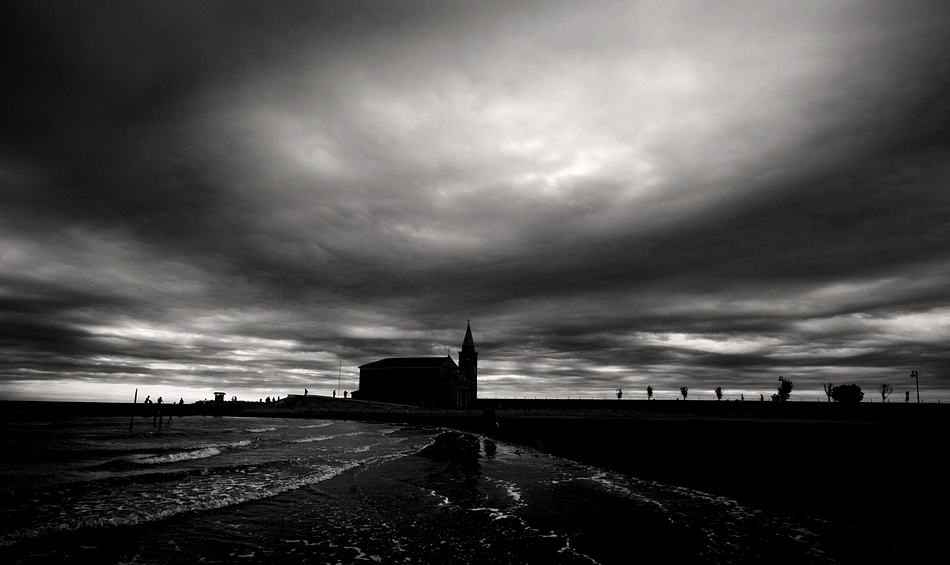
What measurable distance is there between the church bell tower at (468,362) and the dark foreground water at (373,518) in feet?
302

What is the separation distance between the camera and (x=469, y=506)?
14.7 metres

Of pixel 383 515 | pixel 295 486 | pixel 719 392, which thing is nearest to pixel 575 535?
pixel 383 515

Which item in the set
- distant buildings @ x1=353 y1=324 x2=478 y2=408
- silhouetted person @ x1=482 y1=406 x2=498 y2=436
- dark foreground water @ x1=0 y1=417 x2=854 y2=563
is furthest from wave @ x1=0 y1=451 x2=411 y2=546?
distant buildings @ x1=353 y1=324 x2=478 y2=408

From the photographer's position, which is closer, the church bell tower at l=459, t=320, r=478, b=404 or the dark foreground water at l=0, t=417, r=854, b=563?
the dark foreground water at l=0, t=417, r=854, b=563

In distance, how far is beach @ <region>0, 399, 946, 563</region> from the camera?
10.6 m

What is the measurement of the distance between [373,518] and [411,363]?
102 metres

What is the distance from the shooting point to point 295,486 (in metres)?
18.0

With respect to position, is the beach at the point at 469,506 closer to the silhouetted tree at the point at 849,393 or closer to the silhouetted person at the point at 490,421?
the silhouetted person at the point at 490,421

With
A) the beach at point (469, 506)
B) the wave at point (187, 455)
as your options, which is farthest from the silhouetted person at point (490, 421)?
the wave at point (187, 455)

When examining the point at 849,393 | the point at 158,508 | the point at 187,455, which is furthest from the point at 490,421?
the point at 849,393

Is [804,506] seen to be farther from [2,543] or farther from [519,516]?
[2,543]

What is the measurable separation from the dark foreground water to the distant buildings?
87185 millimetres

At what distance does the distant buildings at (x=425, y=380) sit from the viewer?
109000mm

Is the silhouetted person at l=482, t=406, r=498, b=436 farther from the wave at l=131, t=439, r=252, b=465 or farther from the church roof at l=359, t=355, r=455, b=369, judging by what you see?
the church roof at l=359, t=355, r=455, b=369
